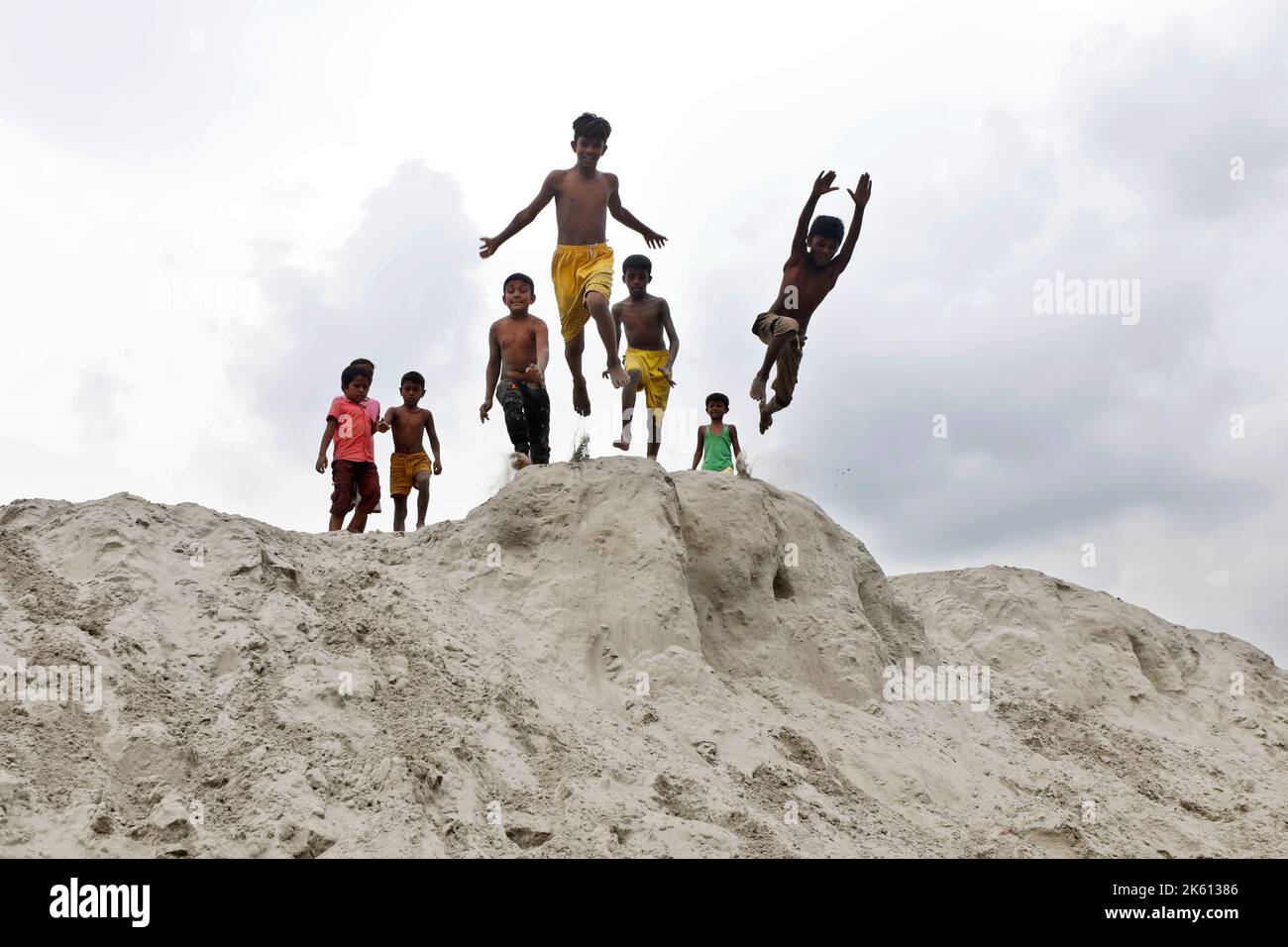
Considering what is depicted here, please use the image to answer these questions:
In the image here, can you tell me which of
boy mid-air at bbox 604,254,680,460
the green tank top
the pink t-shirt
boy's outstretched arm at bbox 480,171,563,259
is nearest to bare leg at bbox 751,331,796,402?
boy mid-air at bbox 604,254,680,460

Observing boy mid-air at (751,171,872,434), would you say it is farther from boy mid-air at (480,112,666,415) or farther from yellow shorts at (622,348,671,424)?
boy mid-air at (480,112,666,415)

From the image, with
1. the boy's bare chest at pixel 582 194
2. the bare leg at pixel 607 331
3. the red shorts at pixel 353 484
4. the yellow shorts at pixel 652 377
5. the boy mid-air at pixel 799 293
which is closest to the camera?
the bare leg at pixel 607 331

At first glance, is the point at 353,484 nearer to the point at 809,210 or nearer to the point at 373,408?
the point at 373,408

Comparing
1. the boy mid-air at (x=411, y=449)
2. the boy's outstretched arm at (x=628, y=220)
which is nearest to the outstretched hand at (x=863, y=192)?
the boy's outstretched arm at (x=628, y=220)

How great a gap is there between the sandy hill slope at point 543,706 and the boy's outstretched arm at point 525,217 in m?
1.64

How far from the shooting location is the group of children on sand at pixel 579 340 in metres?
7.35

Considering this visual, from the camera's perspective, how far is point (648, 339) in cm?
821

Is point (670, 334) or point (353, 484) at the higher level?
point (670, 334)

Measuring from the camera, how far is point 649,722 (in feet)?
17.4

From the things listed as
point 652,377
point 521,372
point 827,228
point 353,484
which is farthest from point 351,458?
point 827,228

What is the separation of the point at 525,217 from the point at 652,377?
1.51m

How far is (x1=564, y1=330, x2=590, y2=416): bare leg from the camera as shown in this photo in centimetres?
750

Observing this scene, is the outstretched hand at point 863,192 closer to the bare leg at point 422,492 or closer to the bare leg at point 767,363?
the bare leg at point 767,363

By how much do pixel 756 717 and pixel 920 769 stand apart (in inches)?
37.2
